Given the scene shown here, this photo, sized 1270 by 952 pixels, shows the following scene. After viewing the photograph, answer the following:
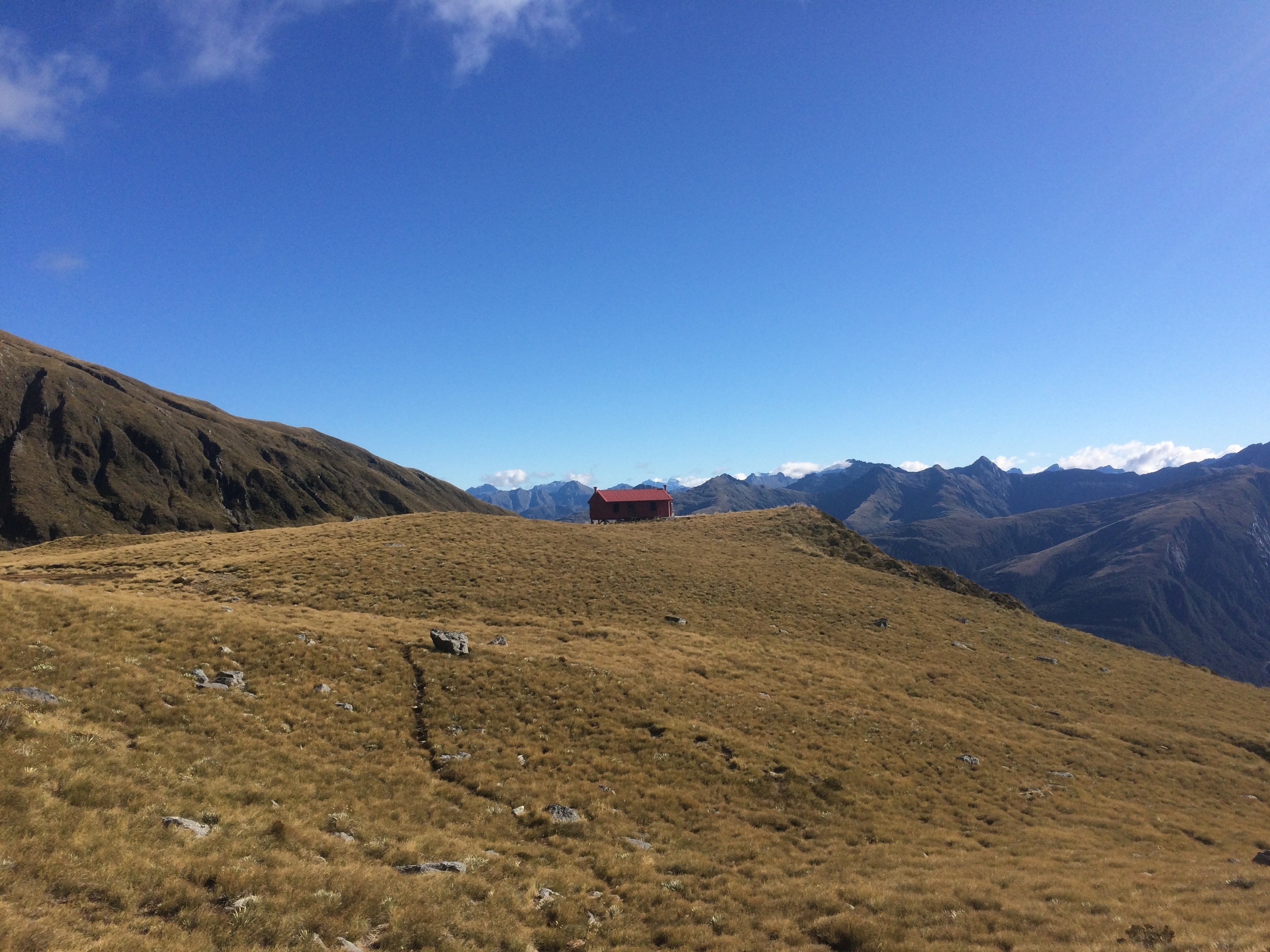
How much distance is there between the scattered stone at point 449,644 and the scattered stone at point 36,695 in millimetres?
17147

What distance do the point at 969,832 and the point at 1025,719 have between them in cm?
2071

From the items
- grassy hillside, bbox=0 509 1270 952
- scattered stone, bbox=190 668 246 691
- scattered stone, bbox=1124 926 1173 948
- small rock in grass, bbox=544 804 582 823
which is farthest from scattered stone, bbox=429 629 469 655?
scattered stone, bbox=1124 926 1173 948

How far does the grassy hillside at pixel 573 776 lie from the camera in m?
12.8

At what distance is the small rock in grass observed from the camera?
20453mm

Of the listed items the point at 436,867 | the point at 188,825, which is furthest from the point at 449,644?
the point at 188,825

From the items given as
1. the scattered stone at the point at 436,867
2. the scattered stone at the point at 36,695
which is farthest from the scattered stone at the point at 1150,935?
the scattered stone at the point at 36,695

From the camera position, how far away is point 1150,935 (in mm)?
14344

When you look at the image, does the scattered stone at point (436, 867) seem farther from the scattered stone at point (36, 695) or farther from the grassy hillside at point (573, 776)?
the scattered stone at point (36, 695)

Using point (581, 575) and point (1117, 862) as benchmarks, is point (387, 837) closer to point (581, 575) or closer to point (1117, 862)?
point (1117, 862)

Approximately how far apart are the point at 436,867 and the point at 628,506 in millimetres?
100363

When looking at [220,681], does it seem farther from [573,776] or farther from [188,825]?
[573,776]

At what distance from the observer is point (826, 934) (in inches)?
587

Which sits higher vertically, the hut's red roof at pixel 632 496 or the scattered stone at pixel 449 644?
the hut's red roof at pixel 632 496

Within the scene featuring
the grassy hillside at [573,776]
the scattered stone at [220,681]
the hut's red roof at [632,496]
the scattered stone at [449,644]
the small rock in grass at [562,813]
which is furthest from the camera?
the hut's red roof at [632,496]
